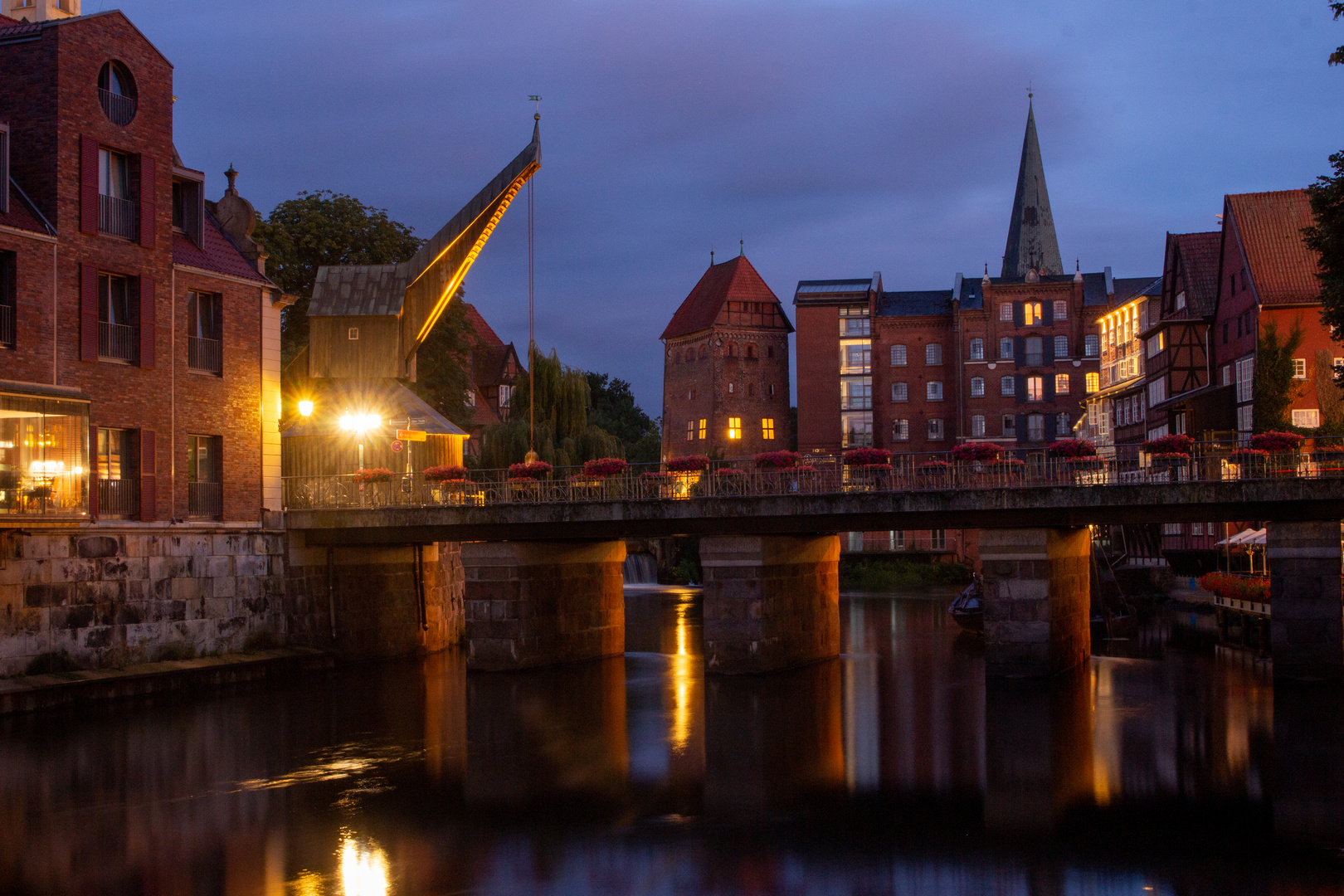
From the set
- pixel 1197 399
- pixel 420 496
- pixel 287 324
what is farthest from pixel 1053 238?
pixel 420 496

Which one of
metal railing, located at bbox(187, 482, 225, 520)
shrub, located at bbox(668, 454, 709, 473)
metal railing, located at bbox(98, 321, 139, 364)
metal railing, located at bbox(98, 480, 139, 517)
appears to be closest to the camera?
metal railing, located at bbox(98, 480, 139, 517)

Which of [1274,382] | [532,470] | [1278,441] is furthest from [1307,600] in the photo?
[1274,382]

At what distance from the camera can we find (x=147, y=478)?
33500 millimetres

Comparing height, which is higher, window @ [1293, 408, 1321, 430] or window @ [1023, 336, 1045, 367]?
window @ [1023, 336, 1045, 367]

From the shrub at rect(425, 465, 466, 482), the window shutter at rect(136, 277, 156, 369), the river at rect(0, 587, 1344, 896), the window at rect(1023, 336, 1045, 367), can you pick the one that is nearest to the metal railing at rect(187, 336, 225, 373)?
the window shutter at rect(136, 277, 156, 369)

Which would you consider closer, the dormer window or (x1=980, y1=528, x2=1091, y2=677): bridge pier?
(x1=980, y1=528, x2=1091, y2=677): bridge pier

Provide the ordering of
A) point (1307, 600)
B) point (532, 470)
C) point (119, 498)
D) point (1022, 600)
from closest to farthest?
point (1307, 600), point (1022, 600), point (119, 498), point (532, 470)

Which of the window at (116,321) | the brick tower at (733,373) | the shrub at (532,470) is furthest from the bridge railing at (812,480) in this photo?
the brick tower at (733,373)

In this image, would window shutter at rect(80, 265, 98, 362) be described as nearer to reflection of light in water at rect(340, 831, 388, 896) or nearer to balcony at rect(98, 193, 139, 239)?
balcony at rect(98, 193, 139, 239)

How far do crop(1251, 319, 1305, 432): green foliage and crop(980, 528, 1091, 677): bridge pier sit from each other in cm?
2467

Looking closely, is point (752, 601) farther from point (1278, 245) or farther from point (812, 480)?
point (1278, 245)

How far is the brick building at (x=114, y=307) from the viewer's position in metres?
29.9

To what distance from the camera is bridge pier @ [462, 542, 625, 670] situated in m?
36.7

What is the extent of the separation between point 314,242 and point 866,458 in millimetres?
30307
